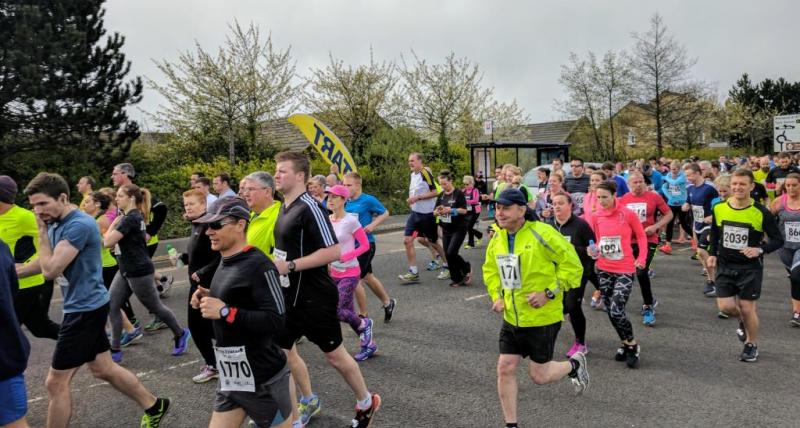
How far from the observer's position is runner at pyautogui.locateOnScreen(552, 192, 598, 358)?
17.1 feet

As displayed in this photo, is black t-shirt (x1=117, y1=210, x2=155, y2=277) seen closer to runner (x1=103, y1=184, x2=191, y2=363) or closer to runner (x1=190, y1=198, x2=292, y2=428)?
runner (x1=103, y1=184, x2=191, y2=363)

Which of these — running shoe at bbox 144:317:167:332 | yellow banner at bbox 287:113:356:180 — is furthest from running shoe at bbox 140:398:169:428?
yellow banner at bbox 287:113:356:180

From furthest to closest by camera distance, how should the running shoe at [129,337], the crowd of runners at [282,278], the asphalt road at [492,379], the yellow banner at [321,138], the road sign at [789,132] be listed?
the road sign at [789,132]
the yellow banner at [321,138]
the running shoe at [129,337]
the asphalt road at [492,379]
the crowd of runners at [282,278]

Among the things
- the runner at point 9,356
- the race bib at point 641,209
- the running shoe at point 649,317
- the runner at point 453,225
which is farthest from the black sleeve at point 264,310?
the runner at point 453,225

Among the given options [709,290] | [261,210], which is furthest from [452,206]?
[261,210]

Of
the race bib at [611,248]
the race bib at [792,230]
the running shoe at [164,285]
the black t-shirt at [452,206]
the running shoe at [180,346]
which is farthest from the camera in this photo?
the black t-shirt at [452,206]

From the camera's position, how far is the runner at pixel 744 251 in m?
5.19

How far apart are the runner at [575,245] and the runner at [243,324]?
3.26 meters

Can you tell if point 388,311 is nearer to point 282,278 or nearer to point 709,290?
point 282,278

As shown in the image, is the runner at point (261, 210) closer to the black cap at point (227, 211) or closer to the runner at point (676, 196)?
the black cap at point (227, 211)

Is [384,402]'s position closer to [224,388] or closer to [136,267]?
[224,388]

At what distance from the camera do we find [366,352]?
548cm

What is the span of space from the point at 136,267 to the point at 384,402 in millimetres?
2807

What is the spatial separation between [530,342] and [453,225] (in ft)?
17.5
